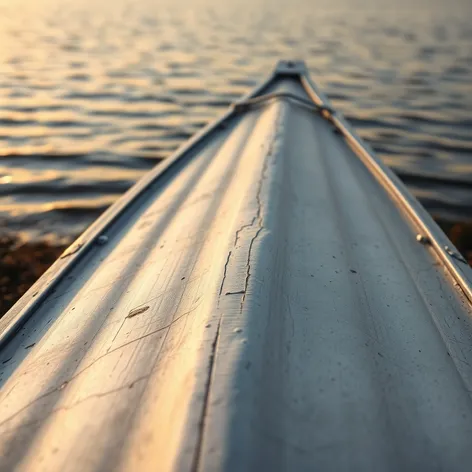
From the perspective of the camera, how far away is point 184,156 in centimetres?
334

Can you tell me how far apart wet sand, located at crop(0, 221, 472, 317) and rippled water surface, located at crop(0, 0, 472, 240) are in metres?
0.18

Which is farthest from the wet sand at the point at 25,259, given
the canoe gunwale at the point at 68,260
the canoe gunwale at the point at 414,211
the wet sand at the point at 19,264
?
the canoe gunwale at the point at 414,211

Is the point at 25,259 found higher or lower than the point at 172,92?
lower

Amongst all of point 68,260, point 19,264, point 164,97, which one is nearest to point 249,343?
point 68,260

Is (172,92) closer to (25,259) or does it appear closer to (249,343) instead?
(25,259)

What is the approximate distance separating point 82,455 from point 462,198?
3.92 meters

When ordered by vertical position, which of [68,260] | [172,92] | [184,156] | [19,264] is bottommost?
[68,260]

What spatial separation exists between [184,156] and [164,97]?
408cm

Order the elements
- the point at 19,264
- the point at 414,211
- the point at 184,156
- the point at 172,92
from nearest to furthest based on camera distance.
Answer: the point at 414,211 → the point at 19,264 → the point at 184,156 → the point at 172,92

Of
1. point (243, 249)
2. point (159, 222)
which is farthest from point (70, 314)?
point (159, 222)

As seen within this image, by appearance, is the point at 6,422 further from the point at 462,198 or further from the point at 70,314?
the point at 462,198

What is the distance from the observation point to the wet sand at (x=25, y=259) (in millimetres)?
2799

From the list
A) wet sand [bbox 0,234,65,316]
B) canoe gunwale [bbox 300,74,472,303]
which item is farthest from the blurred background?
canoe gunwale [bbox 300,74,472,303]

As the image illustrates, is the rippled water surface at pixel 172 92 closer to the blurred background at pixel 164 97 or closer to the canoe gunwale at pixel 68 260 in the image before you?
the blurred background at pixel 164 97
